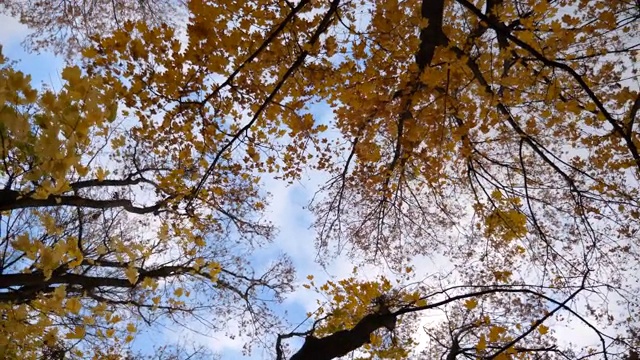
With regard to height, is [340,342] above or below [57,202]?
below

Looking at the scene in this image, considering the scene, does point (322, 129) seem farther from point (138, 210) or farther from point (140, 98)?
point (138, 210)

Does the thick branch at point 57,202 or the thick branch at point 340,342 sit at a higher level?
the thick branch at point 57,202

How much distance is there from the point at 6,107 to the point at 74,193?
481 centimetres

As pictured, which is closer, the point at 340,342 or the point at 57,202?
the point at 57,202

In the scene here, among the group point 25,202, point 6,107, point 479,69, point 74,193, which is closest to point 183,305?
point 74,193

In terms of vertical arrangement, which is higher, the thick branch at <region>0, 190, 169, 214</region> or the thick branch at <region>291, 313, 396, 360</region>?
the thick branch at <region>0, 190, 169, 214</region>

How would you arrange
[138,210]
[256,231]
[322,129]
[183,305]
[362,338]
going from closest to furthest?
[362,338], [322,129], [138,210], [183,305], [256,231]

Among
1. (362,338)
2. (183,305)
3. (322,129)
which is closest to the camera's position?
(362,338)

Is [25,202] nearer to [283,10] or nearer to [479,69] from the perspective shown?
[283,10]

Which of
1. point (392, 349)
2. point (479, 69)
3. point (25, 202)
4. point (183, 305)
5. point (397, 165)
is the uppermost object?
point (397, 165)

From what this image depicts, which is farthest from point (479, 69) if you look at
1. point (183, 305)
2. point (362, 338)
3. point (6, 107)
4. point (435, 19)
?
point (183, 305)

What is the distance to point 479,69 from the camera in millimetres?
4711

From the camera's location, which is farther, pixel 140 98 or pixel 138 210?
pixel 138 210

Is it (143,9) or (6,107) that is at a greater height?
(143,9)
